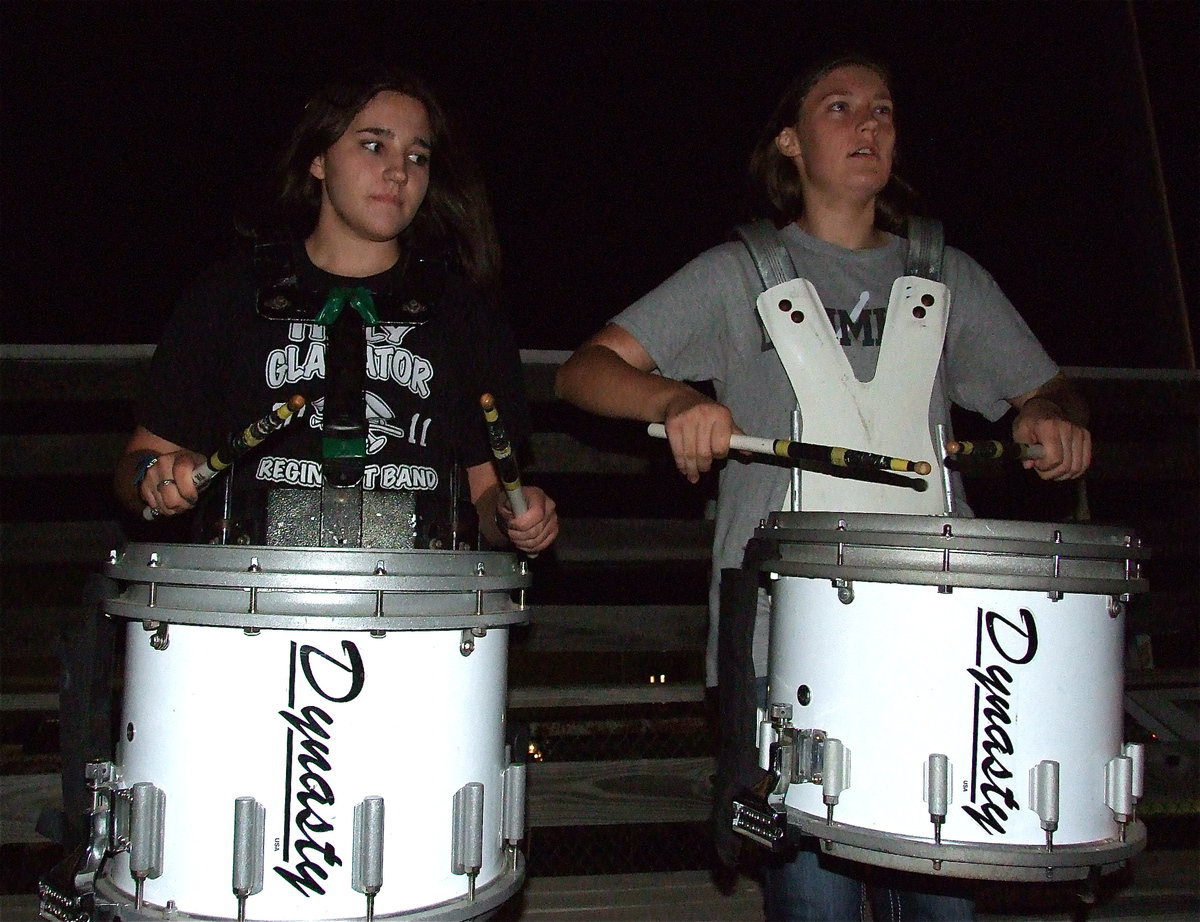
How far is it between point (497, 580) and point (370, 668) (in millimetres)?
236

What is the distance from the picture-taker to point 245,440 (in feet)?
5.03

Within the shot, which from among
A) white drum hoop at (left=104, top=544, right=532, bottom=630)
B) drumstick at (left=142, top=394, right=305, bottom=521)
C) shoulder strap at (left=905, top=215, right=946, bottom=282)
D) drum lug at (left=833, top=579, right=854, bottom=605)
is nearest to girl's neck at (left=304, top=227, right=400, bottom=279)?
drumstick at (left=142, top=394, right=305, bottom=521)

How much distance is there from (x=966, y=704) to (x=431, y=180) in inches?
65.2

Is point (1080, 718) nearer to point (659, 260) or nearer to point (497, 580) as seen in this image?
point (497, 580)

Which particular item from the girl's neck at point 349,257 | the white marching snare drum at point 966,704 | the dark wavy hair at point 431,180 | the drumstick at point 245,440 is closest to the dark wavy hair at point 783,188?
the dark wavy hair at point 431,180

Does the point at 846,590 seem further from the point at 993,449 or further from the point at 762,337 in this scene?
the point at 762,337

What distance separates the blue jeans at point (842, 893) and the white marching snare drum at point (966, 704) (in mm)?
326

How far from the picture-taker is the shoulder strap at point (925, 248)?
2.20m

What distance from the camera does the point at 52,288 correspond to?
5.48m

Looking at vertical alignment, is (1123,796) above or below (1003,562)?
below

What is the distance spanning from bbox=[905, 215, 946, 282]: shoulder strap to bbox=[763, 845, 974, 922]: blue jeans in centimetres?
114

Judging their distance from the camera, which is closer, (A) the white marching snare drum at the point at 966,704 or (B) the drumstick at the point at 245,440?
(B) the drumstick at the point at 245,440

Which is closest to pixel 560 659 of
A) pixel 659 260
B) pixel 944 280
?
pixel 659 260

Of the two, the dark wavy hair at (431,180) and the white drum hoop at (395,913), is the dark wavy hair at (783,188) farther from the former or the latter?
the white drum hoop at (395,913)
